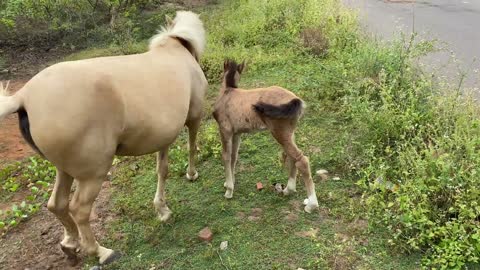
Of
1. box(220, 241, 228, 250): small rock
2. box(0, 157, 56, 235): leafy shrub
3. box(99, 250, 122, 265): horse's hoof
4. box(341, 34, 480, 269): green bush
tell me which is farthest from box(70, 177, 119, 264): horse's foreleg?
box(341, 34, 480, 269): green bush

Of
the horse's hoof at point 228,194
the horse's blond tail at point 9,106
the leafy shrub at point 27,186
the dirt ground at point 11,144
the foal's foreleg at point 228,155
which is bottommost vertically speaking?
the dirt ground at point 11,144

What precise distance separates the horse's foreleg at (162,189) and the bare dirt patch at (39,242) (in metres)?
0.50

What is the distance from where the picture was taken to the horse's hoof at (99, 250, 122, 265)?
3570 millimetres

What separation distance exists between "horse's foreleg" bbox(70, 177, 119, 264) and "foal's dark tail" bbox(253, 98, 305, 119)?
138cm

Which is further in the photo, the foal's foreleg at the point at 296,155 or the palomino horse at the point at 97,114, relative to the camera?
the foal's foreleg at the point at 296,155

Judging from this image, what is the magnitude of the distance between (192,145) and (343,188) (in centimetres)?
148

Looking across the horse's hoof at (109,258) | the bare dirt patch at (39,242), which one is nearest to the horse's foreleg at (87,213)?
the horse's hoof at (109,258)

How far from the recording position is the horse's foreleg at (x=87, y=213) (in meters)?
3.14

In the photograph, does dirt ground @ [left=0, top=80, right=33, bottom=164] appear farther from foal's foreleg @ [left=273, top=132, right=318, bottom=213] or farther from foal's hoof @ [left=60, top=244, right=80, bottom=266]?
foal's foreleg @ [left=273, top=132, right=318, bottom=213]

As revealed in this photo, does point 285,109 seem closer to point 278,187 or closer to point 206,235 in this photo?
point 278,187

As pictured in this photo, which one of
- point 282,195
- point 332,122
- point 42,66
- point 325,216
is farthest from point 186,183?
point 42,66

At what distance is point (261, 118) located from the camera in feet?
12.7

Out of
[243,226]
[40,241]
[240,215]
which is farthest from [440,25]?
[40,241]

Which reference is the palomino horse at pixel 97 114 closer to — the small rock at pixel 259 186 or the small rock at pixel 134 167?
the small rock at pixel 259 186
